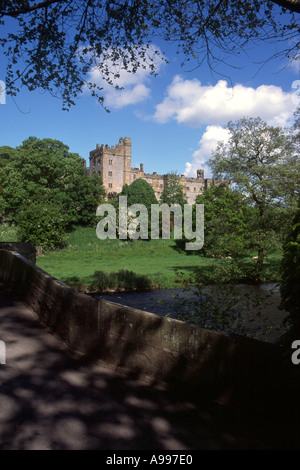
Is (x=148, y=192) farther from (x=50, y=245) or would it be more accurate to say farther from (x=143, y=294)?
(x=143, y=294)

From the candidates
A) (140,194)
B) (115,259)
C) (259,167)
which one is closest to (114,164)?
(140,194)

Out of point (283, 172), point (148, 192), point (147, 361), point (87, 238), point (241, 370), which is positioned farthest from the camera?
point (148, 192)

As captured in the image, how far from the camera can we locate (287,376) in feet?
11.3

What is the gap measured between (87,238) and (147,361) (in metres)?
48.5

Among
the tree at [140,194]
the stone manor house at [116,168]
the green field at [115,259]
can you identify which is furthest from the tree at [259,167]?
the stone manor house at [116,168]

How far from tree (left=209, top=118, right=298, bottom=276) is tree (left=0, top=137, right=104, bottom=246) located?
2360 centimetres

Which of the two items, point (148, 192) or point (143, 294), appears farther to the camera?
point (148, 192)

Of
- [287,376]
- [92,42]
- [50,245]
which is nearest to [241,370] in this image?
[287,376]

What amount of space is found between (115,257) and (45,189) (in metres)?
13.4

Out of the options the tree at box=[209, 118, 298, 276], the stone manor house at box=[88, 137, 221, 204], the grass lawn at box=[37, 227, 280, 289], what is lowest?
the grass lawn at box=[37, 227, 280, 289]

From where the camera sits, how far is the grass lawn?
3316 centimetres

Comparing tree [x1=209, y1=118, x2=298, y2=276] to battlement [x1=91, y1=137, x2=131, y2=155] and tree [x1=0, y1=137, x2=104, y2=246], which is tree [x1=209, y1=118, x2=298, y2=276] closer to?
tree [x1=0, y1=137, x2=104, y2=246]

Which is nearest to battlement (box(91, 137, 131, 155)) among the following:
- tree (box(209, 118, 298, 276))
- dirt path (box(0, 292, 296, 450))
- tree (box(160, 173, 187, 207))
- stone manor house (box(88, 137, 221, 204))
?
stone manor house (box(88, 137, 221, 204))
